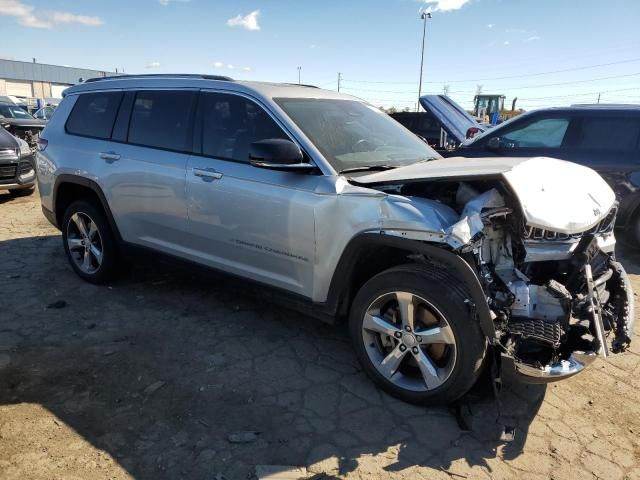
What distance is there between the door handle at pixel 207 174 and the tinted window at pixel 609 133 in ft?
16.2

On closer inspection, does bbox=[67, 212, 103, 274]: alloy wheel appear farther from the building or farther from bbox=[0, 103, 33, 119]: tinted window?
the building

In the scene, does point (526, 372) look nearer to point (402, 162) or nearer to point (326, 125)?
point (402, 162)

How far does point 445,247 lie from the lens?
8.60 ft

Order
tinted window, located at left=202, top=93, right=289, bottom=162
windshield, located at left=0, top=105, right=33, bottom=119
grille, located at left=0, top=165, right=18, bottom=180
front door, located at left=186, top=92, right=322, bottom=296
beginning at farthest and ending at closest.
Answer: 1. windshield, located at left=0, top=105, right=33, bottom=119
2. grille, located at left=0, top=165, right=18, bottom=180
3. tinted window, located at left=202, top=93, right=289, bottom=162
4. front door, located at left=186, top=92, right=322, bottom=296

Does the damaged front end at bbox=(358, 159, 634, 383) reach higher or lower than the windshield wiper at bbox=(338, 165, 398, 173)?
lower

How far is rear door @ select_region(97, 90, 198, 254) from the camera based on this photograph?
3.86m

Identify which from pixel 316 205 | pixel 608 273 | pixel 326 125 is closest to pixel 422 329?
pixel 316 205

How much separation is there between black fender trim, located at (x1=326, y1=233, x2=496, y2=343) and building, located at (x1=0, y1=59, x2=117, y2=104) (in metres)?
70.1

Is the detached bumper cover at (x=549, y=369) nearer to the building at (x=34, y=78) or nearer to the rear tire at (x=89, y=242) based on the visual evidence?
the rear tire at (x=89, y=242)

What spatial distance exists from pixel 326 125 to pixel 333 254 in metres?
1.04

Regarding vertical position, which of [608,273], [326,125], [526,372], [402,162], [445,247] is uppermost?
[326,125]

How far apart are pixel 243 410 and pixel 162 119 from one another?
8.25 feet

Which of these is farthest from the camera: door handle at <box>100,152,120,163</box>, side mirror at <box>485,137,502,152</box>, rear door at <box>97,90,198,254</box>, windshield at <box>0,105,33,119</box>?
windshield at <box>0,105,33,119</box>

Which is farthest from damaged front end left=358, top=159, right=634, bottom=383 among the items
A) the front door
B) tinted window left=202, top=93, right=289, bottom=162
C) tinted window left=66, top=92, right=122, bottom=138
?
tinted window left=66, top=92, right=122, bottom=138
